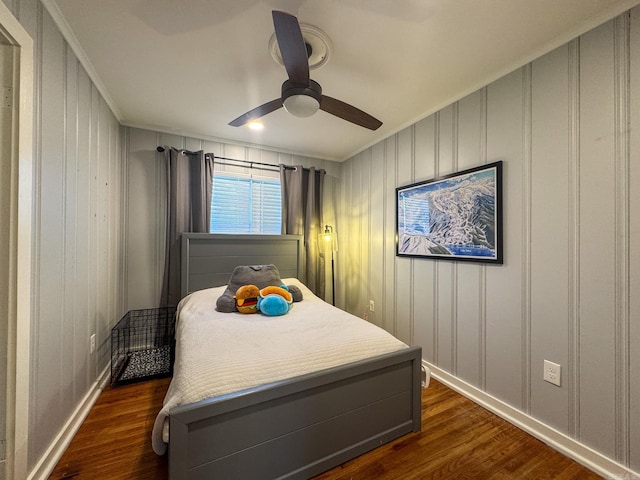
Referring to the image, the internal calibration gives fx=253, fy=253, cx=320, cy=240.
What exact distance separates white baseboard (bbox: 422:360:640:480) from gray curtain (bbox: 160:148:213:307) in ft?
9.33

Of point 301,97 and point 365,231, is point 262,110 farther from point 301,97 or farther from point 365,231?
point 365,231

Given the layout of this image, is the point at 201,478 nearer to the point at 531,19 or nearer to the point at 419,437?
the point at 419,437

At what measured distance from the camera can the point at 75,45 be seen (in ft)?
5.07

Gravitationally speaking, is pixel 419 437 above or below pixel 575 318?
below

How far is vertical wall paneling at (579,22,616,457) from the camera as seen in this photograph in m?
1.33

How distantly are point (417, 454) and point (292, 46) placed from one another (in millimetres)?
2257

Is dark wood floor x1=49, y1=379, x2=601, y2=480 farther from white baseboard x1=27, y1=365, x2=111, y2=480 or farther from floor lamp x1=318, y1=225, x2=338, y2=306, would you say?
Result: floor lamp x1=318, y1=225, x2=338, y2=306

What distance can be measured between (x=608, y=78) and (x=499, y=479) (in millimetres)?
2170

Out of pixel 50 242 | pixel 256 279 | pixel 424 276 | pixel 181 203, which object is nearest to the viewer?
pixel 50 242

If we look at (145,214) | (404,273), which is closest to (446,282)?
(404,273)

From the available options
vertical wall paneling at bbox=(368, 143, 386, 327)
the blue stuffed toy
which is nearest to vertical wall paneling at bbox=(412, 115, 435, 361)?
vertical wall paneling at bbox=(368, 143, 386, 327)

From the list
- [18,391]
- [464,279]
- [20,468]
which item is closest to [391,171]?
[464,279]

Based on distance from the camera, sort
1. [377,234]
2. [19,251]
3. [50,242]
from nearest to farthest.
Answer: [19,251], [50,242], [377,234]

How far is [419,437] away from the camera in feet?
5.14
